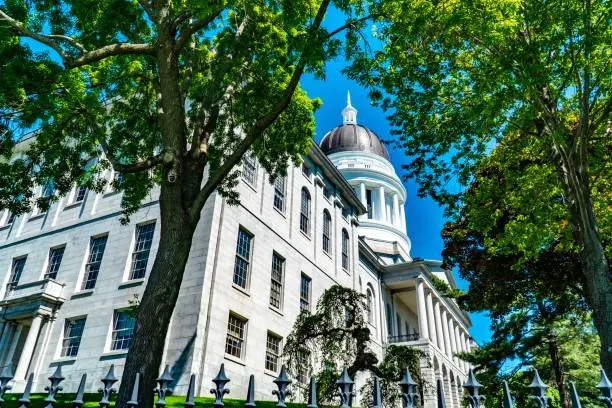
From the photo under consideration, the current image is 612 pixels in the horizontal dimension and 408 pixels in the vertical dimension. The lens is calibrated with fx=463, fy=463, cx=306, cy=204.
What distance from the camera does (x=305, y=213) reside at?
29750mm

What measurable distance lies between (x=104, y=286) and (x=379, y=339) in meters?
23.9

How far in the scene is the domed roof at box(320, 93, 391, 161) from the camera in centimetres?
7294

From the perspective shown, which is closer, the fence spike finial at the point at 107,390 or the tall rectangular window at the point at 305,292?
the fence spike finial at the point at 107,390

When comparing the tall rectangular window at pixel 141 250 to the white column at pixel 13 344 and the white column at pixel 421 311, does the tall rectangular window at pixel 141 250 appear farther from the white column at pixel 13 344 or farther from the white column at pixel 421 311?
the white column at pixel 421 311

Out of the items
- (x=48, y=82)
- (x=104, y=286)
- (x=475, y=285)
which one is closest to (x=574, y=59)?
(x=48, y=82)

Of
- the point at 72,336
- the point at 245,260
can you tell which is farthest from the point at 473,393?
the point at 72,336

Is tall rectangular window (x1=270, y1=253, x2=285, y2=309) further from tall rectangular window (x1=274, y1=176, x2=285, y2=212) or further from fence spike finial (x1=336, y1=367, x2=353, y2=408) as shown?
fence spike finial (x1=336, y1=367, x2=353, y2=408)

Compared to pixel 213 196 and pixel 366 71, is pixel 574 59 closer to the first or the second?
pixel 366 71

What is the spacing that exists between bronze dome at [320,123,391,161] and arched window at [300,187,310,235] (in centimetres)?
4280

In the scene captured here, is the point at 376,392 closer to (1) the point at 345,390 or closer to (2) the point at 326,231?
(1) the point at 345,390

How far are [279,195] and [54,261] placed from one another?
1261 centimetres

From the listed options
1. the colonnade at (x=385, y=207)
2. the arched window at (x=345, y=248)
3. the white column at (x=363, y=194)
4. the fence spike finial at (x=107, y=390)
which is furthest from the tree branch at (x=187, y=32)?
the white column at (x=363, y=194)

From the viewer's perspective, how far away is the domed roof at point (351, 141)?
72.9 metres

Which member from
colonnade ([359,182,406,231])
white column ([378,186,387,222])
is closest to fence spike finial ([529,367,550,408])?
colonnade ([359,182,406,231])
